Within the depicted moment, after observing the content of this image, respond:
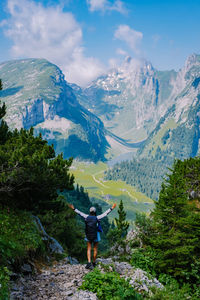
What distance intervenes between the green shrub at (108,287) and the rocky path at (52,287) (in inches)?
14.6

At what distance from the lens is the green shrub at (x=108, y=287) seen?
1056 centimetres

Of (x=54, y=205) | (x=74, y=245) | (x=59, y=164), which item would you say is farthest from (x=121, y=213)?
(x=59, y=164)

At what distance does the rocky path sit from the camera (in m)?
10.9

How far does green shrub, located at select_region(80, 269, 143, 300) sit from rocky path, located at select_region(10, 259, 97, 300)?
0.37 m

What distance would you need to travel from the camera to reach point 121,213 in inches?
2544

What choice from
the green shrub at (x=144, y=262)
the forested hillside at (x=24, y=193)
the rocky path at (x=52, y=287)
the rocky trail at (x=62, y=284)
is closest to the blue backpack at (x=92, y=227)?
the rocky trail at (x=62, y=284)

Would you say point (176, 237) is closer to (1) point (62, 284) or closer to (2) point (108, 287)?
(2) point (108, 287)

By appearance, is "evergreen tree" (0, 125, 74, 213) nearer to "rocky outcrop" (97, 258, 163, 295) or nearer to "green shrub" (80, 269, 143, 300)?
"rocky outcrop" (97, 258, 163, 295)

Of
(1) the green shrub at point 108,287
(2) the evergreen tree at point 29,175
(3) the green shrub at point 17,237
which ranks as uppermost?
(2) the evergreen tree at point 29,175

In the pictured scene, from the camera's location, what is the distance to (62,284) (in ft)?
41.7

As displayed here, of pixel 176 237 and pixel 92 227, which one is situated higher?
pixel 92 227

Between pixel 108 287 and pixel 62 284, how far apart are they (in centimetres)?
325

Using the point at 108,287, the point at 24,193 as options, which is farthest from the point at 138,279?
the point at 24,193

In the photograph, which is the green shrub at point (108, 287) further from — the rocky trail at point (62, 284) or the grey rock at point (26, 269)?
the grey rock at point (26, 269)
